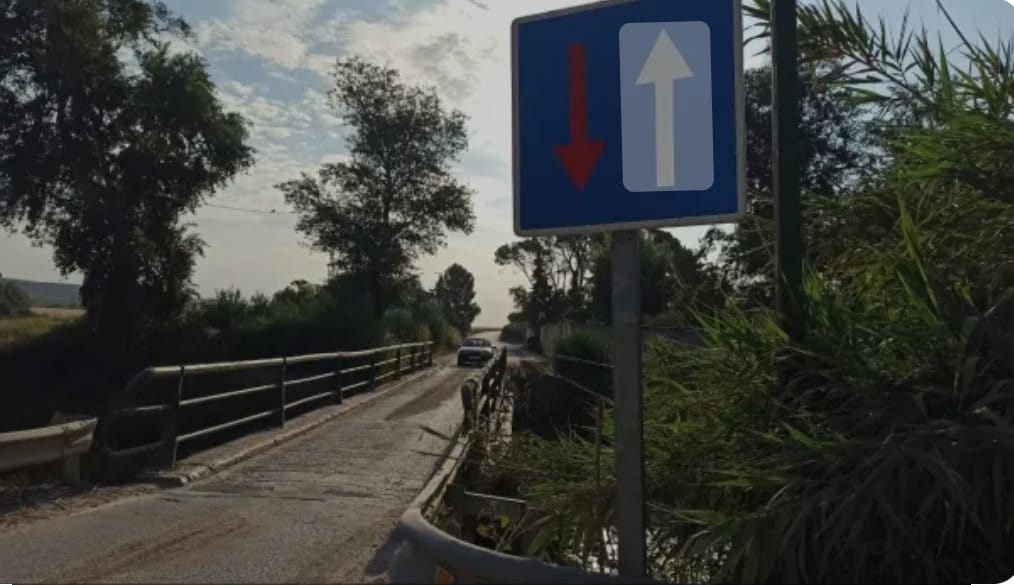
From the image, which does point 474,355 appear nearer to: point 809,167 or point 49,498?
point 49,498

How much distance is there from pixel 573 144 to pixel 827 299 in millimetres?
1436

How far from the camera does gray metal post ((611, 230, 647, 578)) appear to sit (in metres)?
2.96

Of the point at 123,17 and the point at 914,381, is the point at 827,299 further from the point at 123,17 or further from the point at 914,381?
the point at 123,17

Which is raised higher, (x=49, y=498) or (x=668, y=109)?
(x=668, y=109)

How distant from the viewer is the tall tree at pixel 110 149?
112 feet

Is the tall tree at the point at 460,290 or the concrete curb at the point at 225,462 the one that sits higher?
the tall tree at the point at 460,290

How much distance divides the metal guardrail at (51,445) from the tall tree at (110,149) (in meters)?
29.0

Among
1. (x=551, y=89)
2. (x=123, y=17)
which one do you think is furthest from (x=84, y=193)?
(x=551, y=89)

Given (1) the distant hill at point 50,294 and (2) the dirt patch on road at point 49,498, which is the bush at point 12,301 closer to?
(1) the distant hill at point 50,294

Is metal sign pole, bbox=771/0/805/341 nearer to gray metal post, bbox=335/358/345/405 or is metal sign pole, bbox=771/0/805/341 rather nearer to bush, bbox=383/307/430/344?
gray metal post, bbox=335/358/345/405

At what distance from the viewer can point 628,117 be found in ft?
9.88

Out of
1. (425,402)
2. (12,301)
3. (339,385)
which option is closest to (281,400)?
(339,385)

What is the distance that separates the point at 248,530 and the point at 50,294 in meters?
52.0

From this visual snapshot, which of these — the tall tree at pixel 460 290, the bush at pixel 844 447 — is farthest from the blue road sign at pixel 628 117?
the tall tree at pixel 460 290
